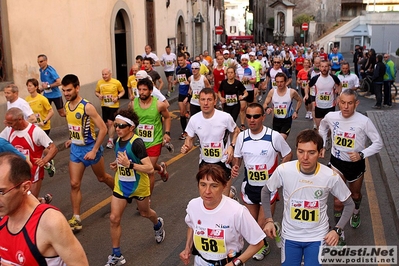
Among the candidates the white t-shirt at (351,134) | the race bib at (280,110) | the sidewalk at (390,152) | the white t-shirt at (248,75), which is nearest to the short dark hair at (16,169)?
the white t-shirt at (351,134)

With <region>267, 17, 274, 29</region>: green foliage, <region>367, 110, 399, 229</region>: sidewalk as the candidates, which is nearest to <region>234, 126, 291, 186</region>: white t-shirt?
<region>367, 110, 399, 229</region>: sidewalk

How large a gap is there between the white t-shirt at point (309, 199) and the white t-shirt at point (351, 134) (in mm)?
1922

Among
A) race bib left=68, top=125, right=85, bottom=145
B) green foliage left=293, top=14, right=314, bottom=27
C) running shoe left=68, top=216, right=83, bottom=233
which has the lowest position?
running shoe left=68, top=216, right=83, bottom=233

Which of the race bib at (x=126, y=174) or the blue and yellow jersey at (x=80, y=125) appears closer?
the race bib at (x=126, y=174)

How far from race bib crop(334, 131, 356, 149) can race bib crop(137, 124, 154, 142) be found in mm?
2794

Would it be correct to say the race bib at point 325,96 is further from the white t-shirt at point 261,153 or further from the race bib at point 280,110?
the white t-shirt at point 261,153

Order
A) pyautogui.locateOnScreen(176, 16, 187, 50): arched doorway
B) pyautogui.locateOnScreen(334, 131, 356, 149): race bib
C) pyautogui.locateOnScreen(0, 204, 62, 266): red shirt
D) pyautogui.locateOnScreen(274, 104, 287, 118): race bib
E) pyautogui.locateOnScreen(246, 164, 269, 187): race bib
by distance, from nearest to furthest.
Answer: pyautogui.locateOnScreen(0, 204, 62, 266): red shirt → pyautogui.locateOnScreen(246, 164, 269, 187): race bib → pyautogui.locateOnScreen(334, 131, 356, 149): race bib → pyautogui.locateOnScreen(274, 104, 287, 118): race bib → pyautogui.locateOnScreen(176, 16, 187, 50): arched doorway

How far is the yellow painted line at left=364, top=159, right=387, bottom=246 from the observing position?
21.2 ft

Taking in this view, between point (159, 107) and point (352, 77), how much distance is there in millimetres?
6650

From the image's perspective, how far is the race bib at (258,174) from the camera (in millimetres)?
5691

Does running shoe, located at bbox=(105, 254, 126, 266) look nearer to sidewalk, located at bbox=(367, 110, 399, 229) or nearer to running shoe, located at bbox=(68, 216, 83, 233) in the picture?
running shoe, located at bbox=(68, 216, 83, 233)

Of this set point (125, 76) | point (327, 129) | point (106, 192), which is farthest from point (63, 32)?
point (327, 129)

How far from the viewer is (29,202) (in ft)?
10.2

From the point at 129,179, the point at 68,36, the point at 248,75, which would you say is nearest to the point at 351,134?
the point at 129,179
